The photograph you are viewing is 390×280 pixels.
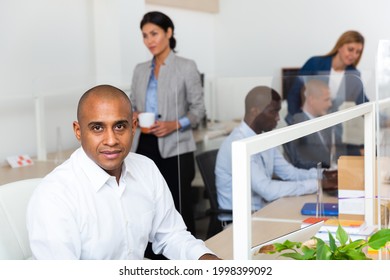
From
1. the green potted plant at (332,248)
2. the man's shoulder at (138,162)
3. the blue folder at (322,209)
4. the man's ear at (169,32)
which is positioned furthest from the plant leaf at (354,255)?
the man's ear at (169,32)

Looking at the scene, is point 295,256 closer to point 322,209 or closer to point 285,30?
point 322,209

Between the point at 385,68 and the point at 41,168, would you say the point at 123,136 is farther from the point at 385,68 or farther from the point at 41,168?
the point at 41,168

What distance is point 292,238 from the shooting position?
1207mm

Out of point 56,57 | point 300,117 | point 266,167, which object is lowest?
point 266,167

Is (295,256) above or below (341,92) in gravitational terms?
below

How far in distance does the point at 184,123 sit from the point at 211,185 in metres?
0.41

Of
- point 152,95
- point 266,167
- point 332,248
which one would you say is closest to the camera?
point 332,248

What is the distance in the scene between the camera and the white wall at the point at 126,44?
11.0 feet

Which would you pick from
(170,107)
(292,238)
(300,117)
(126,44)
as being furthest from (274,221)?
(126,44)

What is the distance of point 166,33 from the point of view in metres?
3.14

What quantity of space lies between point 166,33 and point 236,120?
22.2 inches

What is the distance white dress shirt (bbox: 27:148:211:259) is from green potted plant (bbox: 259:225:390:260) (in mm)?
411

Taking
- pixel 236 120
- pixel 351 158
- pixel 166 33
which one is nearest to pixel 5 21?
pixel 166 33

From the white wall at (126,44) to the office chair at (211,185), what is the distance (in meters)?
0.31
